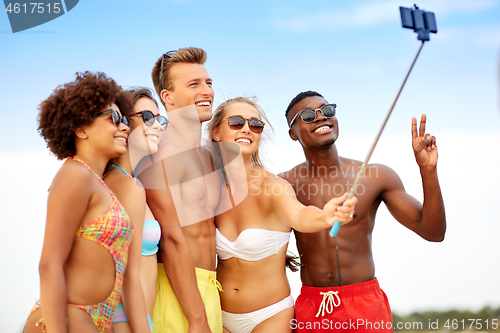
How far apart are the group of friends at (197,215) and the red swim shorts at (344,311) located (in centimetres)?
1

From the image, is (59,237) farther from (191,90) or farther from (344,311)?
(344,311)

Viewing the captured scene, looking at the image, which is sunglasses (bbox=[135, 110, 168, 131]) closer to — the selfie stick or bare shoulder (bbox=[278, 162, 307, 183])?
bare shoulder (bbox=[278, 162, 307, 183])

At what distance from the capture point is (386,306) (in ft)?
15.5

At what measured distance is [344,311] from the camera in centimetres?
452

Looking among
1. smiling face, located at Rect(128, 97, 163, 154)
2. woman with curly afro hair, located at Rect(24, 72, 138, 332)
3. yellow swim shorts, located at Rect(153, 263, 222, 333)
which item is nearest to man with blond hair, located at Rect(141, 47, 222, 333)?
yellow swim shorts, located at Rect(153, 263, 222, 333)

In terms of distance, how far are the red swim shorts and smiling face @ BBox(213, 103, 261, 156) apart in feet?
5.38

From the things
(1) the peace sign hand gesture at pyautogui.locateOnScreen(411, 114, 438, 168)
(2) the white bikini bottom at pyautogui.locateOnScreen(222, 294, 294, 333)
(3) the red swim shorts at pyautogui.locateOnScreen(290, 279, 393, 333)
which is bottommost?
(3) the red swim shorts at pyautogui.locateOnScreen(290, 279, 393, 333)

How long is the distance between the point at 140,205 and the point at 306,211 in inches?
52.9

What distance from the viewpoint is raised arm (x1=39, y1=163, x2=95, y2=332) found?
2611mm

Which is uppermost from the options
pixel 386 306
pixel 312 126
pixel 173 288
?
pixel 312 126

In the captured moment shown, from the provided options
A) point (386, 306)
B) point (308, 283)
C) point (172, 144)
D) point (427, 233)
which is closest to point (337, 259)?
point (308, 283)

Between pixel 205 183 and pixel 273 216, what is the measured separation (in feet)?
2.47

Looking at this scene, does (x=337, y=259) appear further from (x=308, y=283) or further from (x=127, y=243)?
(x=127, y=243)

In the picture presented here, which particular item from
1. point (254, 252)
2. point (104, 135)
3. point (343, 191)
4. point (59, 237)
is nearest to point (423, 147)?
point (343, 191)
